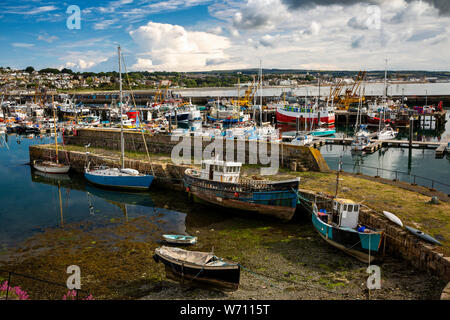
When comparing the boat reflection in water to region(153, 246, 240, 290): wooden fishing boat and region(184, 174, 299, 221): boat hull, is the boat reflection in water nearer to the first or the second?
region(184, 174, 299, 221): boat hull

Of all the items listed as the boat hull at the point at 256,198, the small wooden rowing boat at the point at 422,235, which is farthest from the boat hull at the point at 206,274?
the boat hull at the point at 256,198

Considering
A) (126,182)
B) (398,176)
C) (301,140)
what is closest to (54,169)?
(126,182)

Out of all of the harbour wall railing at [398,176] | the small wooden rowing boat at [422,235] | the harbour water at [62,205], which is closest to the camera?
the small wooden rowing boat at [422,235]

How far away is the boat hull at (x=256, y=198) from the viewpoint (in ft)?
65.3

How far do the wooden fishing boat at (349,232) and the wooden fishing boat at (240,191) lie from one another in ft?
10.9

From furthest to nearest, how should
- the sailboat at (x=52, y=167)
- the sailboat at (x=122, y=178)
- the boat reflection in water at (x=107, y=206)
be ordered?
the sailboat at (x=52, y=167) → the sailboat at (x=122, y=178) → the boat reflection in water at (x=107, y=206)

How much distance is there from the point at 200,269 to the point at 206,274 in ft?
0.96

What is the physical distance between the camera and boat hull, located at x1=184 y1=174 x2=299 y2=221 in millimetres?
19906

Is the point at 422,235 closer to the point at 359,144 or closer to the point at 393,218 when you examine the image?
the point at 393,218

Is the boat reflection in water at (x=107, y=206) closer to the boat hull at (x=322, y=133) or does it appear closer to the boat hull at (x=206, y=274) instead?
the boat hull at (x=206, y=274)

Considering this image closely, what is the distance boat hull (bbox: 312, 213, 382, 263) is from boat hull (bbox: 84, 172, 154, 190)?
1614cm

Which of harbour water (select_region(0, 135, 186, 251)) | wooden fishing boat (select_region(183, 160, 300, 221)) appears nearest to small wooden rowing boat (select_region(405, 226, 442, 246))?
wooden fishing boat (select_region(183, 160, 300, 221))

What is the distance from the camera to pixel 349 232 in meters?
14.9

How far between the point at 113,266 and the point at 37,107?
87.6m
